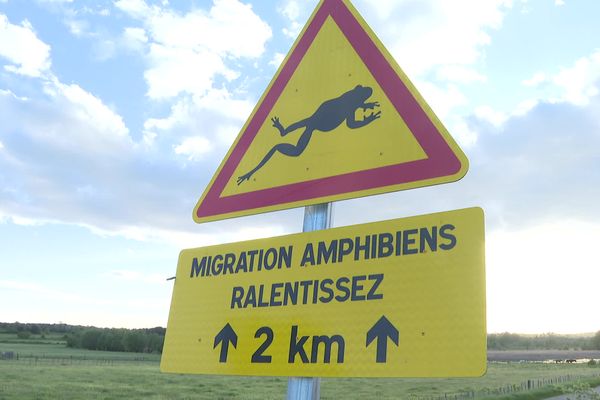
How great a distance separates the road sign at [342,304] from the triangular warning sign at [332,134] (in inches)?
8.8

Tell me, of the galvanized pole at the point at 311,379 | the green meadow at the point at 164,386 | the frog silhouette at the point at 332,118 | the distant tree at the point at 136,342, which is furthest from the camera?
the distant tree at the point at 136,342

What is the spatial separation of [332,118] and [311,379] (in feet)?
3.50

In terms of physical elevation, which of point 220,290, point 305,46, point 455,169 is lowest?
point 220,290

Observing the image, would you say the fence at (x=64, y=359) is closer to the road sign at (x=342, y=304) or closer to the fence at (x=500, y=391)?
the fence at (x=500, y=391)

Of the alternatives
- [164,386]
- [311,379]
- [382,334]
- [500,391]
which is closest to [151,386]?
[164,386]

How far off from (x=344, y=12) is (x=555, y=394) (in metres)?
61.5

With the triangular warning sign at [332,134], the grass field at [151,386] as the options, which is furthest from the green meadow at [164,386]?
the triangular warning sign at [332,134]

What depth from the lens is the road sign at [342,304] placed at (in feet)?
4.54

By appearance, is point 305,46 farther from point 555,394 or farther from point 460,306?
point 555,394

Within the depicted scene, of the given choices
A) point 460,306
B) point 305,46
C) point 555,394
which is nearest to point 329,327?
point 460,306

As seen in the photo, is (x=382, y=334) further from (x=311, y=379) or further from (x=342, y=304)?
(x=311, y=379)

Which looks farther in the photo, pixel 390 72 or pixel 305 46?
pixel 305 46

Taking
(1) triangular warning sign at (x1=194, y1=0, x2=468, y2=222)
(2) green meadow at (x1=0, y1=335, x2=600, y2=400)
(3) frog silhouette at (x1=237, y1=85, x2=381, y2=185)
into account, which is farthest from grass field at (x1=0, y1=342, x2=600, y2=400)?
(3) frog silhouette at (x1=237, y1=85, x2=381, y2=185)

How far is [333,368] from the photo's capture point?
152 centimetres
